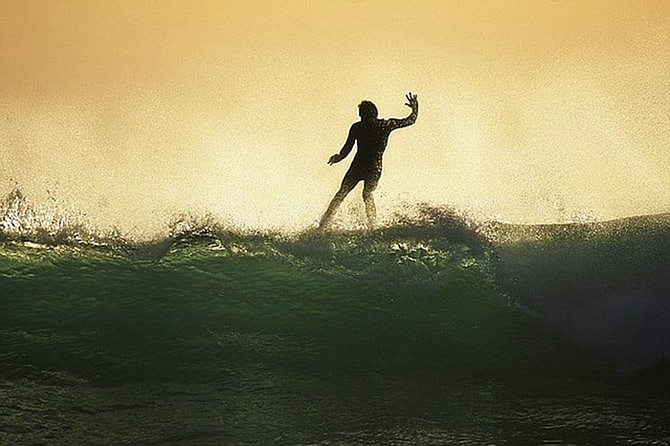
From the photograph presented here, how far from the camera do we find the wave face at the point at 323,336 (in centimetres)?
514

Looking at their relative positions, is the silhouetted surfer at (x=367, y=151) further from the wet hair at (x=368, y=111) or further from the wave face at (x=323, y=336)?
the wave face at (x=323, y=336)

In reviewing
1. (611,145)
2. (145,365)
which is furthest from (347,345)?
(611,145)

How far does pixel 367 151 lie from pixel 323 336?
2135mm

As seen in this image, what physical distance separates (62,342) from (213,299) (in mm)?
1161

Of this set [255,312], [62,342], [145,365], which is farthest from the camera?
[255,312]

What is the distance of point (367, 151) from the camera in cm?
823

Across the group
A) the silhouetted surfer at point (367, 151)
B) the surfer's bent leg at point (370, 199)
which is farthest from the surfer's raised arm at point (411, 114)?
the surfer's bent leg at point (370, 199)

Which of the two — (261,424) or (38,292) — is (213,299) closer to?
(38,292)

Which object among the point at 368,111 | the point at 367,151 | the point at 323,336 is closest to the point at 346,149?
the point at 367,151

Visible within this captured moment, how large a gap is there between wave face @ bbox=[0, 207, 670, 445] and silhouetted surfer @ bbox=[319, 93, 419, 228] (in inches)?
17.2

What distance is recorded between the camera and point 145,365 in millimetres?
6059

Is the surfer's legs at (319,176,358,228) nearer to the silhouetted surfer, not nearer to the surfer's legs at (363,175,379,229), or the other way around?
the silhouetted surfer

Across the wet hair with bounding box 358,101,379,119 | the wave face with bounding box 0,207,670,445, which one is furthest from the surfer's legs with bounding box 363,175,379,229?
the wet hair with bounding box 358,101,379,119

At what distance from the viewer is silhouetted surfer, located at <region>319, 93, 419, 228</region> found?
8039mm
